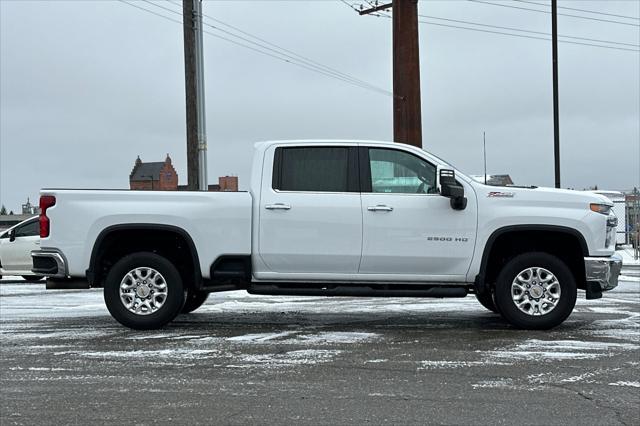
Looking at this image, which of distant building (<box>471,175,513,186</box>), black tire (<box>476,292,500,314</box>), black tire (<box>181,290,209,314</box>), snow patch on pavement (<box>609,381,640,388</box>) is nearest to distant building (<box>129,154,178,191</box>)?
distant building (<box>471,175,513,186</box>)

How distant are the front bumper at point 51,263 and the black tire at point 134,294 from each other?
1.68 feet

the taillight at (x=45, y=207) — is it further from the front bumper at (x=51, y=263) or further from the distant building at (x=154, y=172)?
the distant building at (x=154, y=172)

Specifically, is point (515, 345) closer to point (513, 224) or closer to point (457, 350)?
point (457, 350)

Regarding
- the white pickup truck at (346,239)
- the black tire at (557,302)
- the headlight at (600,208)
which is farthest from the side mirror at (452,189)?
the headlight at (600,208)

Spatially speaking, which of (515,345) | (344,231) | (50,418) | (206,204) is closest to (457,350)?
(515,345)

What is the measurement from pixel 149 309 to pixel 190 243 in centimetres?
89

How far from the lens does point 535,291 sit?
314 inches

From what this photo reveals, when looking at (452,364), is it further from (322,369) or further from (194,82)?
(194,82)

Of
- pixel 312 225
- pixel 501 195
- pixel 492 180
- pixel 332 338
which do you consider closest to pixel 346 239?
pixel 312 225

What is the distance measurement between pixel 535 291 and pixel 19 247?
12557 millimetres

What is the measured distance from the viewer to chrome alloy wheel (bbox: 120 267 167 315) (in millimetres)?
8070

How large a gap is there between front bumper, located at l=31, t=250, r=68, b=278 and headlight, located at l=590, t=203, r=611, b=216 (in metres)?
5.94

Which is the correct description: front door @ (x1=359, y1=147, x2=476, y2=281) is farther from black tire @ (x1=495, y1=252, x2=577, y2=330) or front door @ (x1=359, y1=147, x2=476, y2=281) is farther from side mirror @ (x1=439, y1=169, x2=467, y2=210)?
black tire @ (x1=495, y1=252, x2=577, y2=330)

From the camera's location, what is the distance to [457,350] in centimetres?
699
